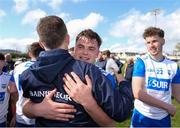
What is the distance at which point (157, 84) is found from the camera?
178 inches

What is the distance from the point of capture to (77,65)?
8.51 feet

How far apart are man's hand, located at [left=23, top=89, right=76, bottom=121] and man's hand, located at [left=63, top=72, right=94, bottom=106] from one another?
3.7 inches

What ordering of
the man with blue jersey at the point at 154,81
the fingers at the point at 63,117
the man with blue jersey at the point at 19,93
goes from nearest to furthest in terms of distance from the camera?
1. the fingers at the point at 63,117
2. the man with blue jersey at the point at 154,81
3. the man with blue jersey at the point at 19,93

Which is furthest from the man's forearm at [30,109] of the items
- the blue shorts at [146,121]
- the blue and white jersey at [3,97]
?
the blue and white jersey at [3,97]

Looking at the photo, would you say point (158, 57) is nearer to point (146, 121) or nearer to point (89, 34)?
point (146, 121)

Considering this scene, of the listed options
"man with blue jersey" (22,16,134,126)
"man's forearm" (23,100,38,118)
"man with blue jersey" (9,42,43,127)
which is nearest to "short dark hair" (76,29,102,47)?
"man with blue jersey" (22,16,134,126)

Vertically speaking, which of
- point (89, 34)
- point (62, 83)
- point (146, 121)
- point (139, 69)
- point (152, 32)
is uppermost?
point (152, 32)

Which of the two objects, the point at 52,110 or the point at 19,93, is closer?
the point at 52,110

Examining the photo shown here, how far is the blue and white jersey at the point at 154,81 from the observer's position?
14.7 ft

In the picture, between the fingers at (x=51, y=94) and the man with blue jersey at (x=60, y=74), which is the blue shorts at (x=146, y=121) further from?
the fingers at (x=51, y=94)

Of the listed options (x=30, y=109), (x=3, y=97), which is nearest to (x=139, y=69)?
(x=30, y=109)

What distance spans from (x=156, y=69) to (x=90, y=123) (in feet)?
7.17

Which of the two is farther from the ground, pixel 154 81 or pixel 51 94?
pixel 154 81

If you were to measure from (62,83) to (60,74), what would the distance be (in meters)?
0.07
